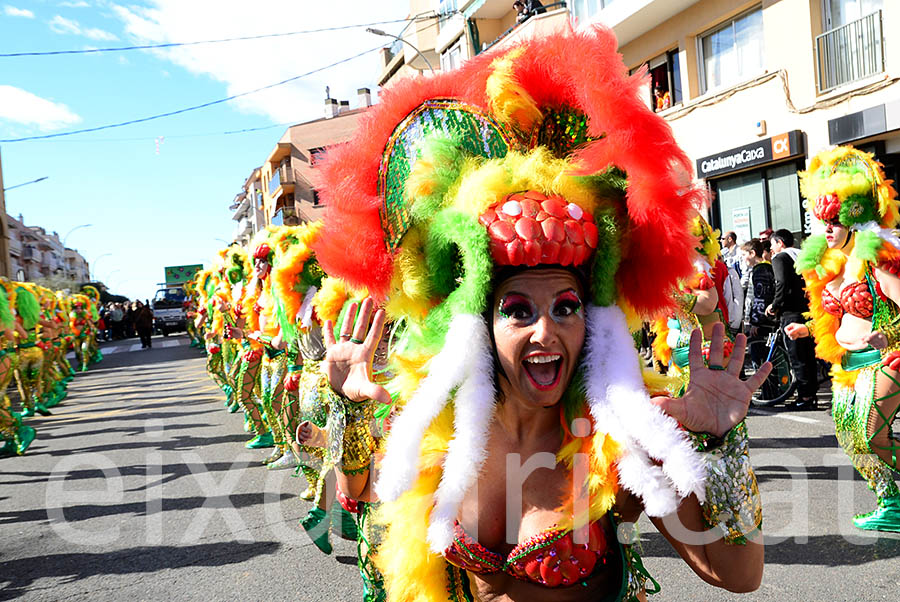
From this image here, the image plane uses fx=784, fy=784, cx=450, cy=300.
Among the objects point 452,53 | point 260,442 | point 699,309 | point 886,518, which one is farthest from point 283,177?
point 886,518

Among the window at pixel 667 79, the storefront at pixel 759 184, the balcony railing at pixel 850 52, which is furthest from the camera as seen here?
the window at pixel 667 79

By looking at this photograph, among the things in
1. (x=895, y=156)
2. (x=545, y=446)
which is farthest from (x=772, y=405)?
(x=545, y=446)

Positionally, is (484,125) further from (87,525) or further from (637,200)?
(87,525)

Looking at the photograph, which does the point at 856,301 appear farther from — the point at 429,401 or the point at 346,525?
the point at 429,401

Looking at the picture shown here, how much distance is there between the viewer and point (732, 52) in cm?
1403

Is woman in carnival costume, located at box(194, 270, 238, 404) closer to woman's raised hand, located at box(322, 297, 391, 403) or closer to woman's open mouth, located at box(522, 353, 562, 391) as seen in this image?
woman's raised hand, located at box(322, 297, 391, 403)

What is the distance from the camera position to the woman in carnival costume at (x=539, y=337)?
1.73 meters

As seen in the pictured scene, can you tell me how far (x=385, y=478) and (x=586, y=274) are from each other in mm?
687

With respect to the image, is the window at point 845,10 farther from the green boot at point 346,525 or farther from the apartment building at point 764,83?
the green boot at point 346,525

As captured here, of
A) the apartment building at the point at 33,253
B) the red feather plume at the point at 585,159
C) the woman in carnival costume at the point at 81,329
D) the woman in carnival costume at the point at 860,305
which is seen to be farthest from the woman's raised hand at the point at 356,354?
the apartment building at the point at 33,253

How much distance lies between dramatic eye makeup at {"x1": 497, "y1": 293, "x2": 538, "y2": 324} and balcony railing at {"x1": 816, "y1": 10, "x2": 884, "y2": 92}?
11.5 metres

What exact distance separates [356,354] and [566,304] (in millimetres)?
698

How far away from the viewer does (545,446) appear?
1.95 metres

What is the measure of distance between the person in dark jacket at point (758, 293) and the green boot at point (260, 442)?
5.53 m
